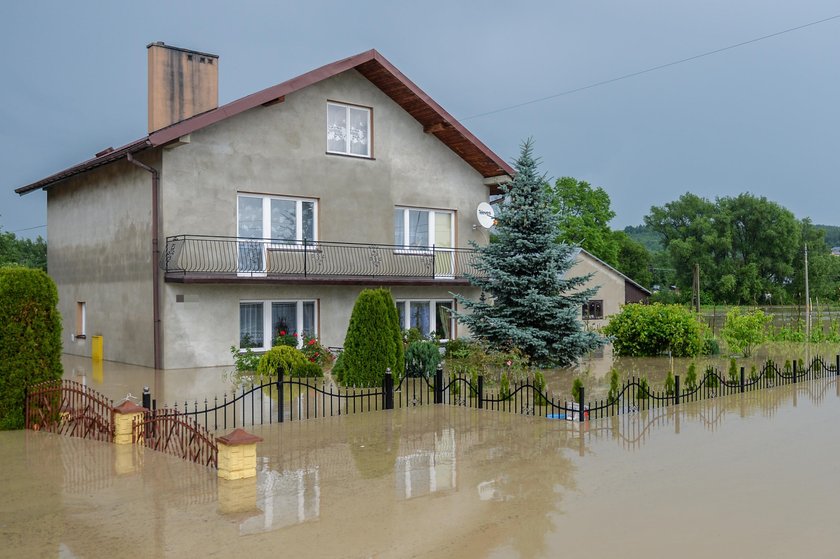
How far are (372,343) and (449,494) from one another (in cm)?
742

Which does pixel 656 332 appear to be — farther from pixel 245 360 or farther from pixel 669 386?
pixel 245 360

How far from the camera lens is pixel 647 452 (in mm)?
9688

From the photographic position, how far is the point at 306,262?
2191 cm

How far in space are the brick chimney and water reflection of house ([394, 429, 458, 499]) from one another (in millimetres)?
15733

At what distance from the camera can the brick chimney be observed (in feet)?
72.2

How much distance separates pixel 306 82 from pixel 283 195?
3.26 m

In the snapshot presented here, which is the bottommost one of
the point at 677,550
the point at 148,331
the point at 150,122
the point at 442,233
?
the point at 677,550

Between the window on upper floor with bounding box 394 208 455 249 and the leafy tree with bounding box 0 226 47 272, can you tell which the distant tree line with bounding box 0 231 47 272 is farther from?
the window on upper floor with bounding box 394 208 455 249

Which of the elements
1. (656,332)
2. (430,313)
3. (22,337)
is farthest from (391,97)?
(22,337)

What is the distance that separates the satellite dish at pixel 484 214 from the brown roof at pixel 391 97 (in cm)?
111

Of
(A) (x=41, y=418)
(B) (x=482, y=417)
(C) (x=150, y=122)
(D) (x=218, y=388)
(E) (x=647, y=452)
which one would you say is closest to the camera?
(E) (x=647, y=452)

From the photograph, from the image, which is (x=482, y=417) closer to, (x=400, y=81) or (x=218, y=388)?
(x=218, y=388)

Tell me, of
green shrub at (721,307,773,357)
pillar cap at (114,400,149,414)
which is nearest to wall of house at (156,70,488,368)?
green shrub at (721,307,773,357)

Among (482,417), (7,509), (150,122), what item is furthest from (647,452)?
(150,122)
